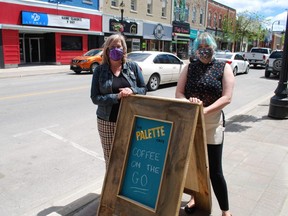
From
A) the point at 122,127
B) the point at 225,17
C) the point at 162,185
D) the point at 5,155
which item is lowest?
the point at 5,155

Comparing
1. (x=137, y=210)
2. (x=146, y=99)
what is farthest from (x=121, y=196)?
(x=146, y=99)

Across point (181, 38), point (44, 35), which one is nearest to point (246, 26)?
point (181, 38)

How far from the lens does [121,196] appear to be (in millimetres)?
2641

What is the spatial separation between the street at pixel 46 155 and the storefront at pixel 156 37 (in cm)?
2416

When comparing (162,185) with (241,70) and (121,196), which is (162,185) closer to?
(121,196)

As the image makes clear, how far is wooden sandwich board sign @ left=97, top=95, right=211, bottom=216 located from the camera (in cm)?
234

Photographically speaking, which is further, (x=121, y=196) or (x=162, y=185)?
(x=121, y=196)

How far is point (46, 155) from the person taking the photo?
4.97 meters

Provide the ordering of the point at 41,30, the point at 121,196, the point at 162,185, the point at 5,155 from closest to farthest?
the point at 162,185, the point at 121,196, the point at 5,155, the point at 41,30

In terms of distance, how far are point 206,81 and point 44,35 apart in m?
24.0

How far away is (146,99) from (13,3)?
21.2 metres

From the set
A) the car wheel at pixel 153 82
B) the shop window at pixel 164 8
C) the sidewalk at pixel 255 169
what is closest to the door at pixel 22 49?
the car wheel at pixel 153 82

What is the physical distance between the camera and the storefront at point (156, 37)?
32.2 meters

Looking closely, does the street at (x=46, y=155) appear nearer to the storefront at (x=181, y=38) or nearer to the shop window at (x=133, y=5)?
the shop window at (x=133, y=5)
